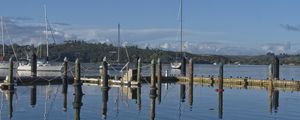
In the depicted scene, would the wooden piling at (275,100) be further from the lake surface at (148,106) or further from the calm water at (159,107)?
the calm water at (159,107)

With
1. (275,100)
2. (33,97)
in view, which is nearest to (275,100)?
(275,100)

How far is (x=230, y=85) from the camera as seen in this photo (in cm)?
7025

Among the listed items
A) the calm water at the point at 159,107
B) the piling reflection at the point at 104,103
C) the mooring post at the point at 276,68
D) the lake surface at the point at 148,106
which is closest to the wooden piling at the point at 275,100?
the lake surface at the point at 148,106

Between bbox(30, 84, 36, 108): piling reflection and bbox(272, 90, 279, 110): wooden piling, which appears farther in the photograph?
bbox(272, 90, 279, 110): wooden piling

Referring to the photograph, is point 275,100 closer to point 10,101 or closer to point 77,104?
point 77,104

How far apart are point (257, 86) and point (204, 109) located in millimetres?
27855

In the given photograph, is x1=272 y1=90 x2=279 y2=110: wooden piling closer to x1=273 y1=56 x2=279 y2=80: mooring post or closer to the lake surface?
the lake surface

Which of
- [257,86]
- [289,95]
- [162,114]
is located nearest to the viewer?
[162,114]

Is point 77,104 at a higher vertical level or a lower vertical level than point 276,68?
lower

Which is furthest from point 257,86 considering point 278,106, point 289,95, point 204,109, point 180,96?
point 204,109

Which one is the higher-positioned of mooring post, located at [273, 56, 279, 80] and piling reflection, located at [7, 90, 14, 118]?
mooring post, located at [273, 56, 279, 80]

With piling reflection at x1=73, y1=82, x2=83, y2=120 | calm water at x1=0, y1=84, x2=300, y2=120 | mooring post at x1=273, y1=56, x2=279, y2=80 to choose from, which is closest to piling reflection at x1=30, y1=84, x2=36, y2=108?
calm water at x1=0, y1=84, x2=300, y2=120

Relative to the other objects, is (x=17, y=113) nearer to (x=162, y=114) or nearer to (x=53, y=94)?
(x=162, y=114)

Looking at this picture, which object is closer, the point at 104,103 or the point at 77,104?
the point at 77,104
